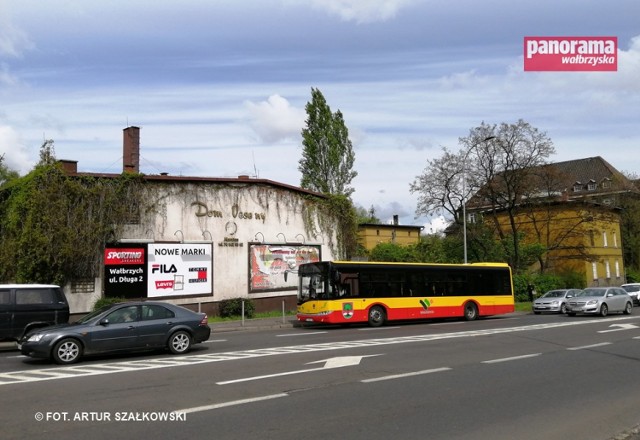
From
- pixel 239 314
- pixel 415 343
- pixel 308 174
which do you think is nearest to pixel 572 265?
pixel 308 174

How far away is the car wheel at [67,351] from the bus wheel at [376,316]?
1295 centimetres

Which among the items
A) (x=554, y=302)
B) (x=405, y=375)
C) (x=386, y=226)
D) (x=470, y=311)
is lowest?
(x=405, y=375)

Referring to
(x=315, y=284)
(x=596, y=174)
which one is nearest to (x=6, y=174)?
(x=315, y=284)

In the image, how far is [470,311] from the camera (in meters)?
27.4

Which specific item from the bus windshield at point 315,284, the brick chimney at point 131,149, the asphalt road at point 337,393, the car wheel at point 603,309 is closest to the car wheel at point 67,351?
the asphalt road at point 337,393

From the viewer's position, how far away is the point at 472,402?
338 inches

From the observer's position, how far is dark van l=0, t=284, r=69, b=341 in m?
15.7

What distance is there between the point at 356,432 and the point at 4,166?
6094 centimetres

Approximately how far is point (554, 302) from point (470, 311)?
24.5ft

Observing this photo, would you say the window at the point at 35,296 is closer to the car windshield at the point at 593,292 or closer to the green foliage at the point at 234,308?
the green foliage at the point at 234,308

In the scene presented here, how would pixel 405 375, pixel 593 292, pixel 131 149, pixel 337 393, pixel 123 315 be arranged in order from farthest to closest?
1. pixel 593 292
2. pixel 131 149
3. pixel 123 315
4. pixel 405 375
5. pixel 337 393

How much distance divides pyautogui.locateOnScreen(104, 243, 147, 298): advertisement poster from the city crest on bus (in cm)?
891

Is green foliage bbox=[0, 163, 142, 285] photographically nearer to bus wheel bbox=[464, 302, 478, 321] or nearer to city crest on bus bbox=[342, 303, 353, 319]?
city crest on bus bbox=[342, 303, 353, 319]

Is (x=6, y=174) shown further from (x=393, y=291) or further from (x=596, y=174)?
(x=596, y=174)
